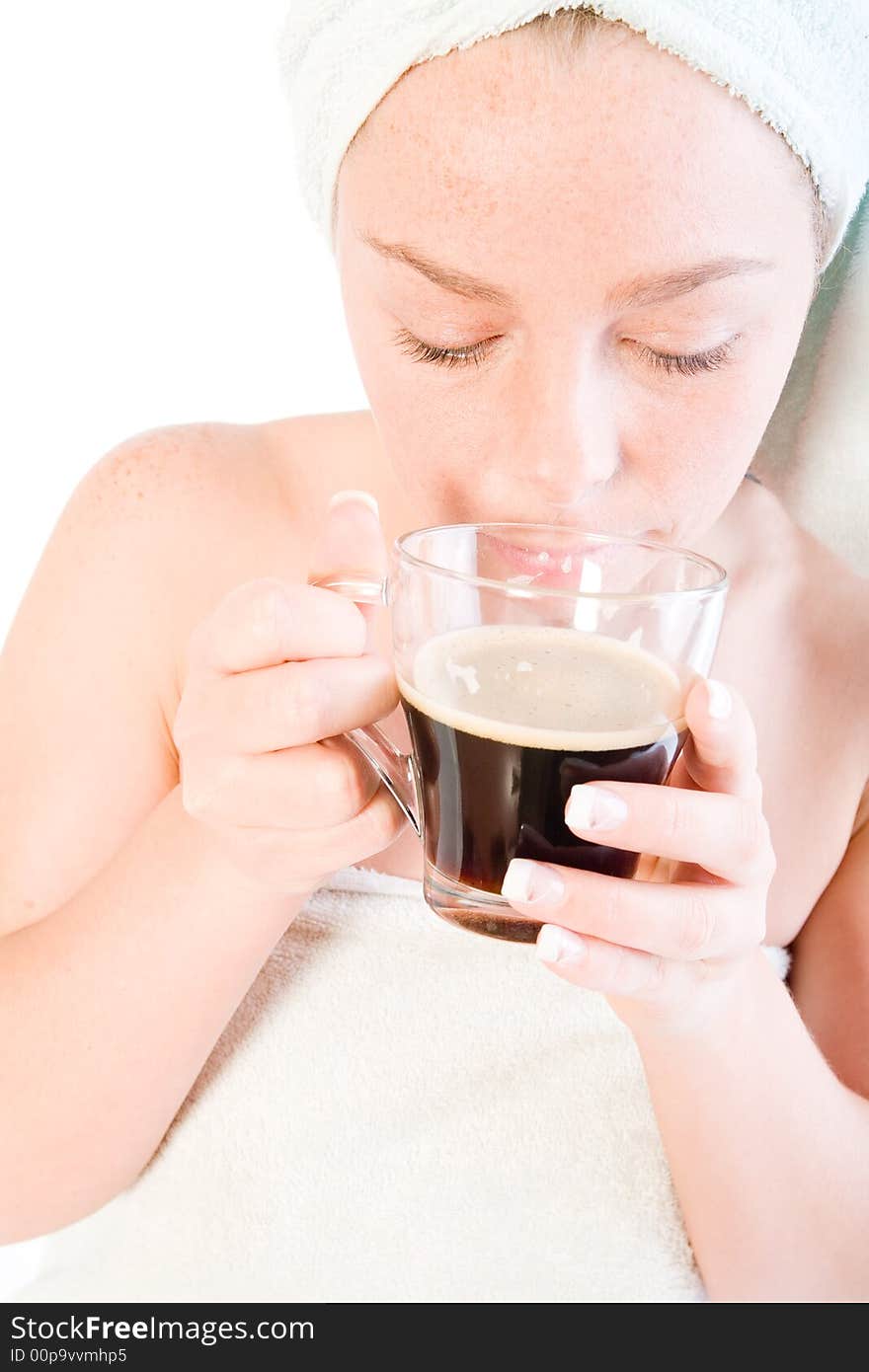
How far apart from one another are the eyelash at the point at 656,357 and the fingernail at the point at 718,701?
350mm

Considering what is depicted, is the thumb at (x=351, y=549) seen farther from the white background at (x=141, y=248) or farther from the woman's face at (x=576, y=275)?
the white background at (x=141, y=248)

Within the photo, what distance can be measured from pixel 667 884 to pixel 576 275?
0.49 metres

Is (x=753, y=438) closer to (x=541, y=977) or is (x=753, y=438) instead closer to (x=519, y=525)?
(x=519, y=525)

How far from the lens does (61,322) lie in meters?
2.55

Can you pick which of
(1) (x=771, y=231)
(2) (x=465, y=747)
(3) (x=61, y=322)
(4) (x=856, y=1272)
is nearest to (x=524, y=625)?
(2) (x=465, y=747)

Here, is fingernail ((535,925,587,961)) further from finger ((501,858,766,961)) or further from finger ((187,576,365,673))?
finger ((187,576,365,673))

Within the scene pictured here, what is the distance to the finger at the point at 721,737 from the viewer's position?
86cm

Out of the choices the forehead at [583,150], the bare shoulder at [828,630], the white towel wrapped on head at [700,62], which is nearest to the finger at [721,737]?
the forehead at [583,150]

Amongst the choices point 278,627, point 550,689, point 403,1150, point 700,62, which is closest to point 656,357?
point 700,62

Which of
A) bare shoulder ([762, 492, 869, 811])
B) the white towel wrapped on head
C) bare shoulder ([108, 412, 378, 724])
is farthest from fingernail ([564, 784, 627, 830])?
bare shoulder ([762, 492, 869, 811])

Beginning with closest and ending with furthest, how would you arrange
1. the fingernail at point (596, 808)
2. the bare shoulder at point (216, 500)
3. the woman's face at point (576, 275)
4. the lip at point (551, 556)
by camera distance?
the fingernail at point (596, 808) < the woman's face at point (576, 275) < the lip at point (551, 556) < the bare shoulder at point (216, 500)

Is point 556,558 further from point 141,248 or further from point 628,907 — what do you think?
point 141,248

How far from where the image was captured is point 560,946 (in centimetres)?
89
